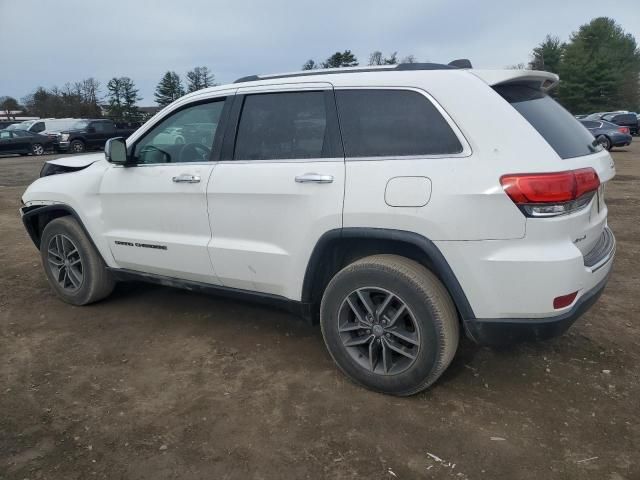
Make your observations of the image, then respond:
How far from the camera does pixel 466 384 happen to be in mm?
3188

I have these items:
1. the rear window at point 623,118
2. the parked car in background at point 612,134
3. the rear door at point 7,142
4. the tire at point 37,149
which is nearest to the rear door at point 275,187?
the parked car in background at point 612,134

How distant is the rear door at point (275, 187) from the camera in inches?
121

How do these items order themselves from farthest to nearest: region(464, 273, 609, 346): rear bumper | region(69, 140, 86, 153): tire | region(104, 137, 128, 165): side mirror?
region(69, 140, 86, 153): tire, region(104, 137, 128, 165): side mirror, region(464, 273, 609, 346): rear bumper

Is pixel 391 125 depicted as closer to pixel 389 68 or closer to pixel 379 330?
pixel 389 68

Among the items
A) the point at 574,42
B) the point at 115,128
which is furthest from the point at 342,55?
the point at 574,42

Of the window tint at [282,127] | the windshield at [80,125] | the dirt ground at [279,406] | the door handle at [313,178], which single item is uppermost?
the window tint at [282,127]

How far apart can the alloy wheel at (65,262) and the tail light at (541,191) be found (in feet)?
11.6

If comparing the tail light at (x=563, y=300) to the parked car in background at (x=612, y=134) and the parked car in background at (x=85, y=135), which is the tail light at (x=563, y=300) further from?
the parked car in background at (x=85, y=135)

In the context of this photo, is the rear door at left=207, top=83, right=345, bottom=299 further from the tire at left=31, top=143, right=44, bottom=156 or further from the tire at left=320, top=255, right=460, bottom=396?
the tire at left=31, top=143, right=44, bottom=156

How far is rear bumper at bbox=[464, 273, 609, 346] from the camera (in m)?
2.64

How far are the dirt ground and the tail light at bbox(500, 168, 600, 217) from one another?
3.75 ft

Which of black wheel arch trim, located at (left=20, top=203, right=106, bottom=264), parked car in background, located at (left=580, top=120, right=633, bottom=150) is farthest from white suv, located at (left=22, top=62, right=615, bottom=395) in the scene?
parked car in background, located at (left=580, top=120, right=633, bottom=150)

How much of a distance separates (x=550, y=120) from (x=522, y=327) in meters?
1.15

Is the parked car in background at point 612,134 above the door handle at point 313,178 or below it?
below
